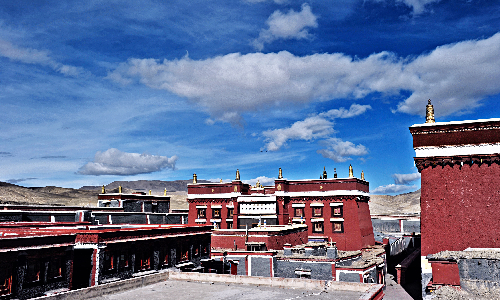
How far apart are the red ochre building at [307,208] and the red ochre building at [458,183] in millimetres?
25525

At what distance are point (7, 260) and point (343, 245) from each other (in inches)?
1522

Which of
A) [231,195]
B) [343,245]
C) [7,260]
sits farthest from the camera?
[231,195]

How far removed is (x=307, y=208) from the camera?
170 feet

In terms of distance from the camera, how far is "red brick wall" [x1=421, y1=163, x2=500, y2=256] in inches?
904

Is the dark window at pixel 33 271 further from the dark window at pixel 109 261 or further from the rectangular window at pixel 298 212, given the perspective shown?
the rectangular window at pixel 298 212

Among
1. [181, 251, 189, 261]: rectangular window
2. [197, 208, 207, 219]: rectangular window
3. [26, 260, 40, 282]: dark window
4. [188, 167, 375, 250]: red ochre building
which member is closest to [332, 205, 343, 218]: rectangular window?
[188, 167, 375, 250]: red ochre building

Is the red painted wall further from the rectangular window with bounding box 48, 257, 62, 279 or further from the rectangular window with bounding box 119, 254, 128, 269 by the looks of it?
the rectangular window with bounding box 48, 257, 62, 279

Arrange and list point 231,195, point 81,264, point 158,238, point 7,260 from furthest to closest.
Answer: point 231,195 < point 158,238 < point 81,264 < point 7,260

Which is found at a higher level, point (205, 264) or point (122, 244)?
point (122, 244)

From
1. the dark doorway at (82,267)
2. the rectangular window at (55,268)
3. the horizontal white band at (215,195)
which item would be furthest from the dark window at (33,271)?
the horizontal white band at (215,195)

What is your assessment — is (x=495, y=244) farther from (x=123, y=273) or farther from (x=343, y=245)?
(x=343, y=245)

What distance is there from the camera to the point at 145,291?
2027 cm

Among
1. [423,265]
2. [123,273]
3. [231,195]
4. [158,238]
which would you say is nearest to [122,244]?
[123,273]

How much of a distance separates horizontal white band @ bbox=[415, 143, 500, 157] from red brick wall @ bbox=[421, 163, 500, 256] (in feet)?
2.58
